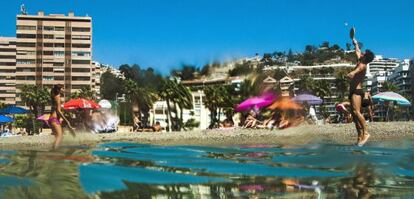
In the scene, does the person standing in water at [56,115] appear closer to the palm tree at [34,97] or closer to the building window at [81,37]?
the palm tree at [34,97]

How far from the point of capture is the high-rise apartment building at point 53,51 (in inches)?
6024

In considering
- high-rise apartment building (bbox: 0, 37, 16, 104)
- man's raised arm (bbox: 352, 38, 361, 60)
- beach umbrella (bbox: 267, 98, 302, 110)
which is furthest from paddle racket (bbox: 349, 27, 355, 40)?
high-rise apartment building (bbox: 0, 37, 16, 104)

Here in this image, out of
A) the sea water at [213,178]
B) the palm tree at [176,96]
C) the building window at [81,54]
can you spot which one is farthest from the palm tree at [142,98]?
the building window at [81,54]

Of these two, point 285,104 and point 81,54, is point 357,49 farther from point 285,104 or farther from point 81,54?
point 81,54

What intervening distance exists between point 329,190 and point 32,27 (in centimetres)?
16250

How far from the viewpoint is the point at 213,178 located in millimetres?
5711

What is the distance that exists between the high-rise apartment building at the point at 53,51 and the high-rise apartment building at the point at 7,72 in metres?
24.1

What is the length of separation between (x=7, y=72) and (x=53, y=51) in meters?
41.3

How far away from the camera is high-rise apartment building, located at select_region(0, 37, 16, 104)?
568ft

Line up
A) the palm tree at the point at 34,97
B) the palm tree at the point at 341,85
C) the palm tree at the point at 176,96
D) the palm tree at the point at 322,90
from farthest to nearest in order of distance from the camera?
the palm tree at the point at 341,85, the palm tree at the point at 322,90, the palm tree at the point at 34,97, the palm tree at the point at 176,96

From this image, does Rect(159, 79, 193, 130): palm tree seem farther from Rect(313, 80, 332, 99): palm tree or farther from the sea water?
Rect(313, 80, 332, 99): palm tree

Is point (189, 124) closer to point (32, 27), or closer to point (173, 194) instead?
point (173, 194)

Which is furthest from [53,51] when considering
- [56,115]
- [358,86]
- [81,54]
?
[358,86]

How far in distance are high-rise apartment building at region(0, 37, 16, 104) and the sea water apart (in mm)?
Answer: 176339
